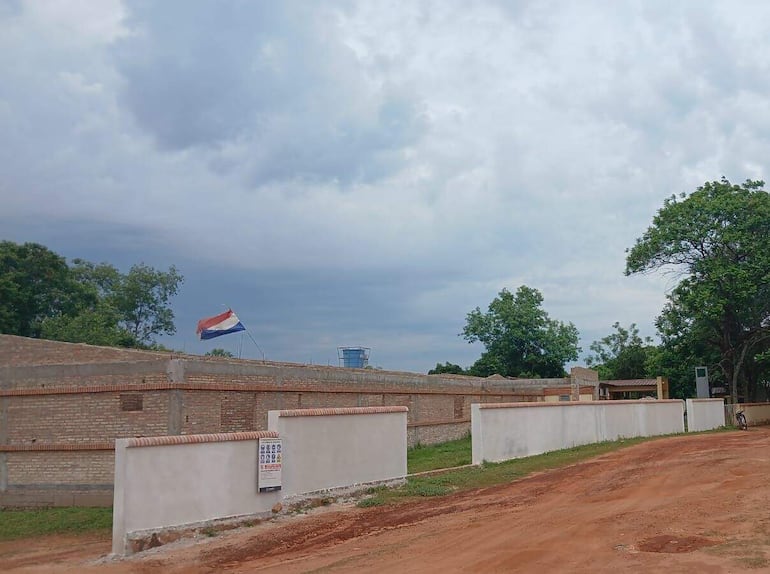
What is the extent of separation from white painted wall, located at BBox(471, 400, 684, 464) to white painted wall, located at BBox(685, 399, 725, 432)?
126 inches

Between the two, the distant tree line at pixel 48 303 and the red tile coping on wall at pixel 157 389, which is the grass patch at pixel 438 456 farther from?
the distant tree line at pixel 48 303

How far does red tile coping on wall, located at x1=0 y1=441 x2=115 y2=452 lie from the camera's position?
18250 mm

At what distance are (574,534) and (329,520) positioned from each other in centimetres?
445

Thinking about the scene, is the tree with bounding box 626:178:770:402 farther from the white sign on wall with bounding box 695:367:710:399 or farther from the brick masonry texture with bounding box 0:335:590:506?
the brick masonry texture with bounding box 0:335:590:506

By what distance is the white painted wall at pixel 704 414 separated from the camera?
3388 cm

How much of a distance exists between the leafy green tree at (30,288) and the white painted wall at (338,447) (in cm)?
3232

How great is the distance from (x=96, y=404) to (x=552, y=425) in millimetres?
12855

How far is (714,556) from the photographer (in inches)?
333

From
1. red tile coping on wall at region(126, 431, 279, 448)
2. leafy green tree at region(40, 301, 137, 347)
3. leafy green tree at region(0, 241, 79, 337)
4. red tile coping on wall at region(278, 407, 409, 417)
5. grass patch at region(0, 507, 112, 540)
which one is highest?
leafy green tree at region(0, 241, 79, 337)

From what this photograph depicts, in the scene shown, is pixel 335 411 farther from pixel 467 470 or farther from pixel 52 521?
pixel 52 521

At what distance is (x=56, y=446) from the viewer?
61.6 feet

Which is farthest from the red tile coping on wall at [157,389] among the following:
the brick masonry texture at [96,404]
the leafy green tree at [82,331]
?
the leafy green tree at [82,331]

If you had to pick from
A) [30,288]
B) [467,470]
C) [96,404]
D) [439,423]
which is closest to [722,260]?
[439,423]

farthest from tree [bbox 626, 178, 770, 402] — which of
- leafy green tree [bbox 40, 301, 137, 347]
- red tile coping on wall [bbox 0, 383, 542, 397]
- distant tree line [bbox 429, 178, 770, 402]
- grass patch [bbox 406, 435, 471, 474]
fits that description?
leafy green tree [bbox 40, 301, 137, 347]
